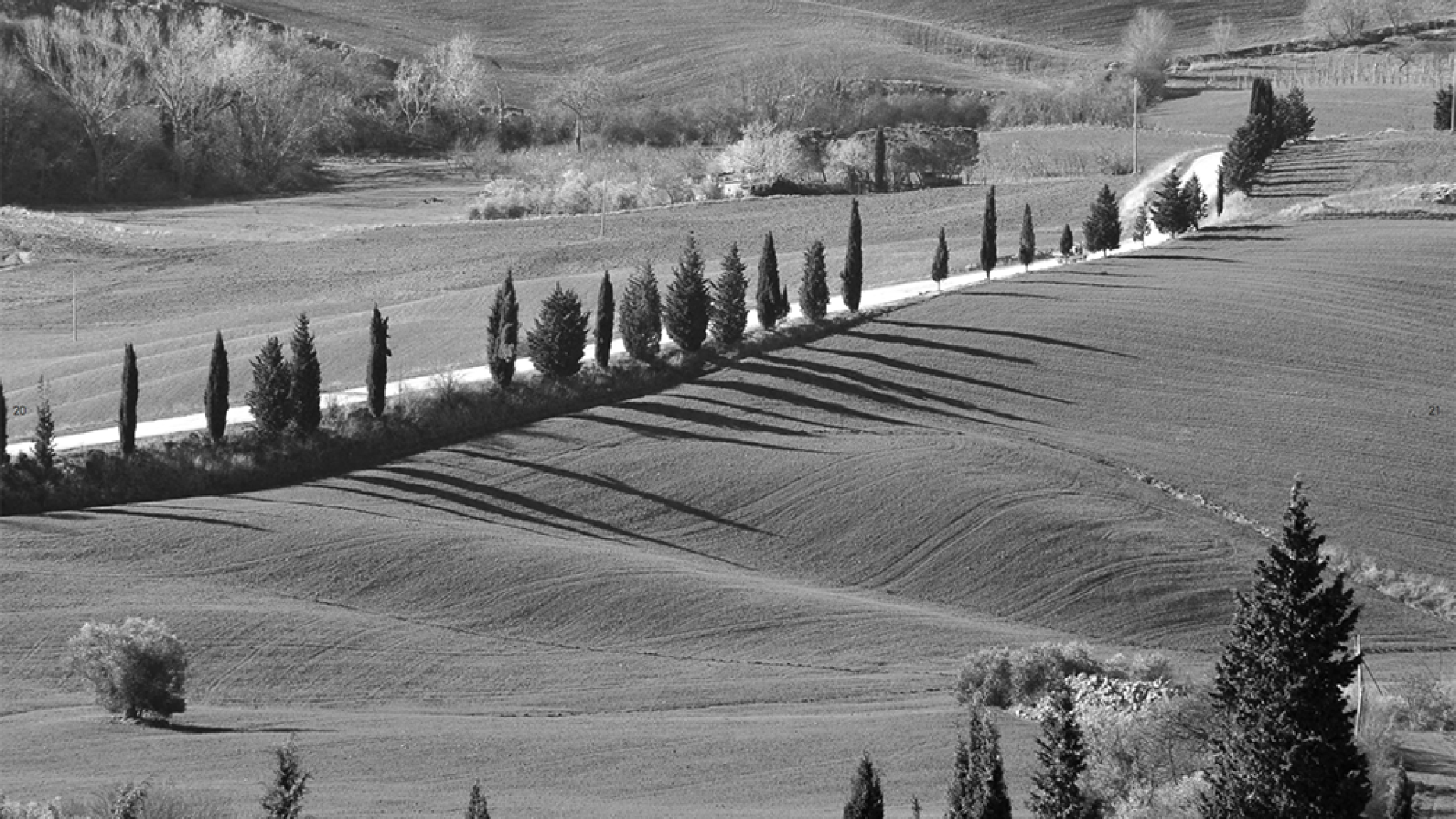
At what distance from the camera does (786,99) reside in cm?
18362

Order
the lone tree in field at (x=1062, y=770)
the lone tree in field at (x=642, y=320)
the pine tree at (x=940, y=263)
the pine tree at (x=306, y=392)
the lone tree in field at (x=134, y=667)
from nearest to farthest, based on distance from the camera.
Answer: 1. the lone tree in field at (x=1062, y=770)
2. the lone tree in field at (x=134, y=667)
3. the pine tree at (x=306, y=392)
4. the lone tree in field at (x=642, y=320)
5. the pine tree at (x=940, y=263)

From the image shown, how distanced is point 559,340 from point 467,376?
394 cm

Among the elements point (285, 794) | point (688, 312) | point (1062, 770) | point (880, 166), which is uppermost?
point (880, 166)

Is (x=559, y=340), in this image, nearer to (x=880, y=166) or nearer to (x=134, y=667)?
(x=134, y=667)

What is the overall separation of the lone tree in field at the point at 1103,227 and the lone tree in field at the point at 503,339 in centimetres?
2884

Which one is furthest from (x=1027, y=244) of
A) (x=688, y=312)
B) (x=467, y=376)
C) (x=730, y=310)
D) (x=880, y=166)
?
(x=880, y=166)

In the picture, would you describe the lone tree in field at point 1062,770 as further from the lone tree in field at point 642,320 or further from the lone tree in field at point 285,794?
the lone tree in field at point 642,320

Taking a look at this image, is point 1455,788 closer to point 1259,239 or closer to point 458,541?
point 458,541

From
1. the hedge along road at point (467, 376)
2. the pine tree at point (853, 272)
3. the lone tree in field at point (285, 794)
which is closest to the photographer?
the lone tree in field at point (285, 794)

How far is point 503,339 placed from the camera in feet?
254

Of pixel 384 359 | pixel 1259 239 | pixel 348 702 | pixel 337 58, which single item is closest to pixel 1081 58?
pixel 337 58

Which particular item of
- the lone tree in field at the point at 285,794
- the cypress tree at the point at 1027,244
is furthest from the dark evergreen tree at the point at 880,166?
the lone tree in field at the point at 285,794

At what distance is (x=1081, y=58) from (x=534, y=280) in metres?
109

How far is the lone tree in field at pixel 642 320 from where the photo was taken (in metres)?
80.0
